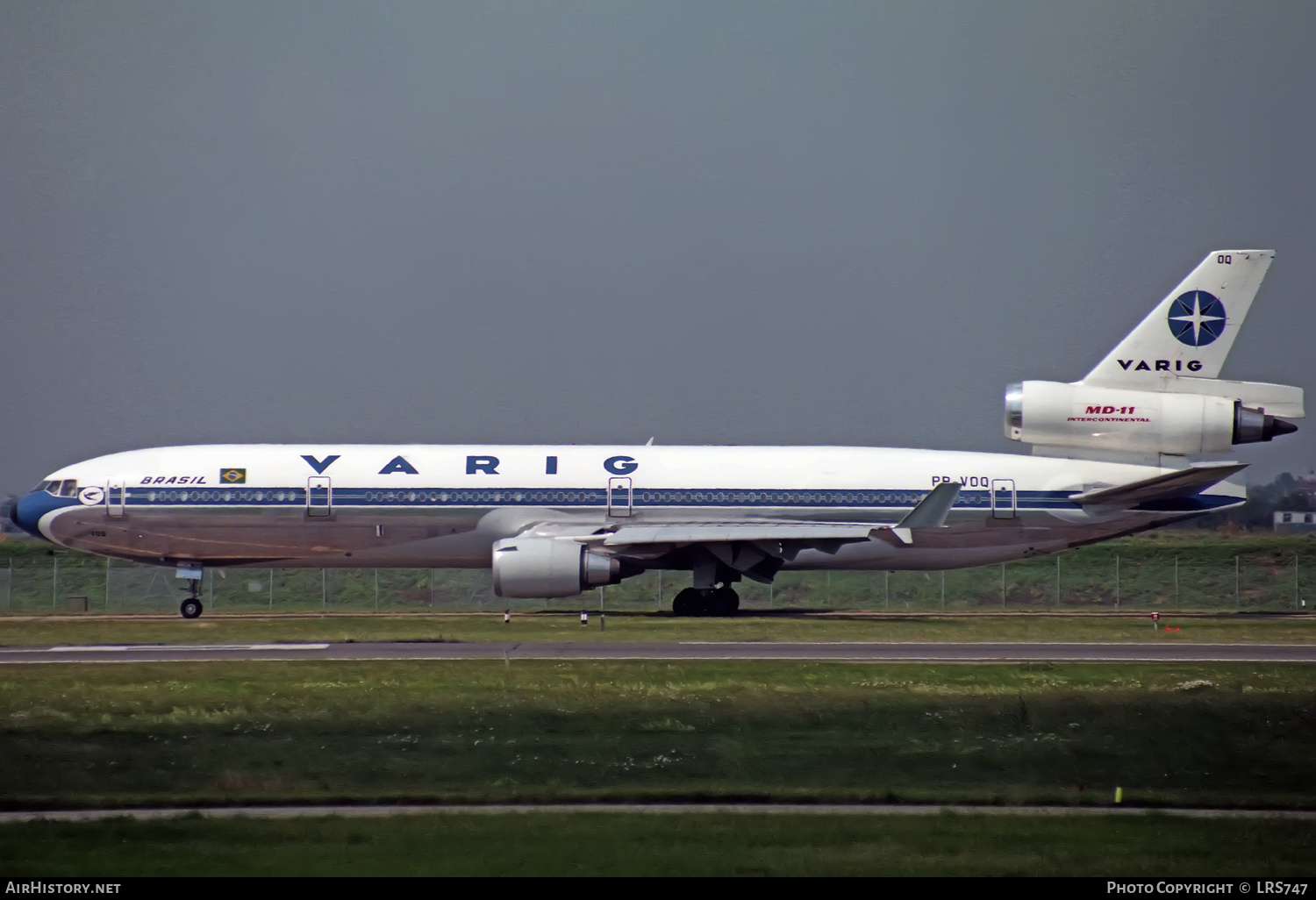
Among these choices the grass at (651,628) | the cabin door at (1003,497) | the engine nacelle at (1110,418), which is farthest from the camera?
the cabin door at (1003,497)

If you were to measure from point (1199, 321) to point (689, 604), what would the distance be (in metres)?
16.6

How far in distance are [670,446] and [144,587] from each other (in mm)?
19138

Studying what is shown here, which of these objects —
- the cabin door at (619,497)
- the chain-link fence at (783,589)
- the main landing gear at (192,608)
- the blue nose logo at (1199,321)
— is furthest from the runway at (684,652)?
the chain-link fence at (783,589)

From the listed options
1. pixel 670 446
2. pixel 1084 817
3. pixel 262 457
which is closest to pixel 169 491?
pixel 262 457

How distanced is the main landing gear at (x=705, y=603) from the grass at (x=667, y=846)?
84.8 ft

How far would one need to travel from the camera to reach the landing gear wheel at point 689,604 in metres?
41.2

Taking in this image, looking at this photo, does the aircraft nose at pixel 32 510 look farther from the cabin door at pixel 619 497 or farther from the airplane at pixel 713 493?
the cabin door at pixel 619 497

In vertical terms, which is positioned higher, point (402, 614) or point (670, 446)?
point (670, 446)

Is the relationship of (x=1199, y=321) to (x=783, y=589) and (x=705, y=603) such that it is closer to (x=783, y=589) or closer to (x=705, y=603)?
(x=705, y=603)

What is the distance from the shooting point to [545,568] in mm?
37406

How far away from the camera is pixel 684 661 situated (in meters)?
27.2

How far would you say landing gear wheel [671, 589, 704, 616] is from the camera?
41.2m

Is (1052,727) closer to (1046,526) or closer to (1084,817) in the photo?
(1084,817)

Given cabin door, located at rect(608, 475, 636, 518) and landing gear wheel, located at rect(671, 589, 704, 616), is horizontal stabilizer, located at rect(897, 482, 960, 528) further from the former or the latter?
cabin door, located at rect(608, 475, 636, 518)
